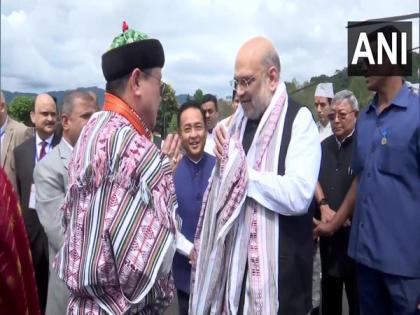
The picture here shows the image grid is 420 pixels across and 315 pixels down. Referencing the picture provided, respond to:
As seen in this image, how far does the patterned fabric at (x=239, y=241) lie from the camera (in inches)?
92.2

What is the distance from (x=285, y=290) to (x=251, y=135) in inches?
31.6

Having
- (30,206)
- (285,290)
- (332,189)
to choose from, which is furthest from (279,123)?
(30,206)

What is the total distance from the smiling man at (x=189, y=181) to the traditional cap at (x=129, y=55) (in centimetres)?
124

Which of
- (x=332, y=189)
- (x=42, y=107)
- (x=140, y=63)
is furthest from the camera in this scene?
(x=42, y=107)

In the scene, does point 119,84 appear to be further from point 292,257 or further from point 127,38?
point 292,257

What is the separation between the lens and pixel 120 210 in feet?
5.57

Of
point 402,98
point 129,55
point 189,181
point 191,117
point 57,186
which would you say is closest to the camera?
point 129,55

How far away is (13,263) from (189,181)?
6.04 feet

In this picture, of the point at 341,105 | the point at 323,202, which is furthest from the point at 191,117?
the point at 341,105

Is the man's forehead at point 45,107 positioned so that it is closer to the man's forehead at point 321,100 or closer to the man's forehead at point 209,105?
the man's forehead at point 209,105

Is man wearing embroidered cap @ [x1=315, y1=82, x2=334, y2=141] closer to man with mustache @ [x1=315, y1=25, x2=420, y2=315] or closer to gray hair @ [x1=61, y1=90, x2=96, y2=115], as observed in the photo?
man with mustache @ [x1=315, y1=25, x2=420, y2=315]

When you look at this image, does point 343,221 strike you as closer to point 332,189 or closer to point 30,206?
point 332,189

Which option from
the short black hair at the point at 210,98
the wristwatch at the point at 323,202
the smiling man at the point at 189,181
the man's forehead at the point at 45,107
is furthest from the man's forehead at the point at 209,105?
the wristwatch at the point at 323,202

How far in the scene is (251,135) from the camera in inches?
102
